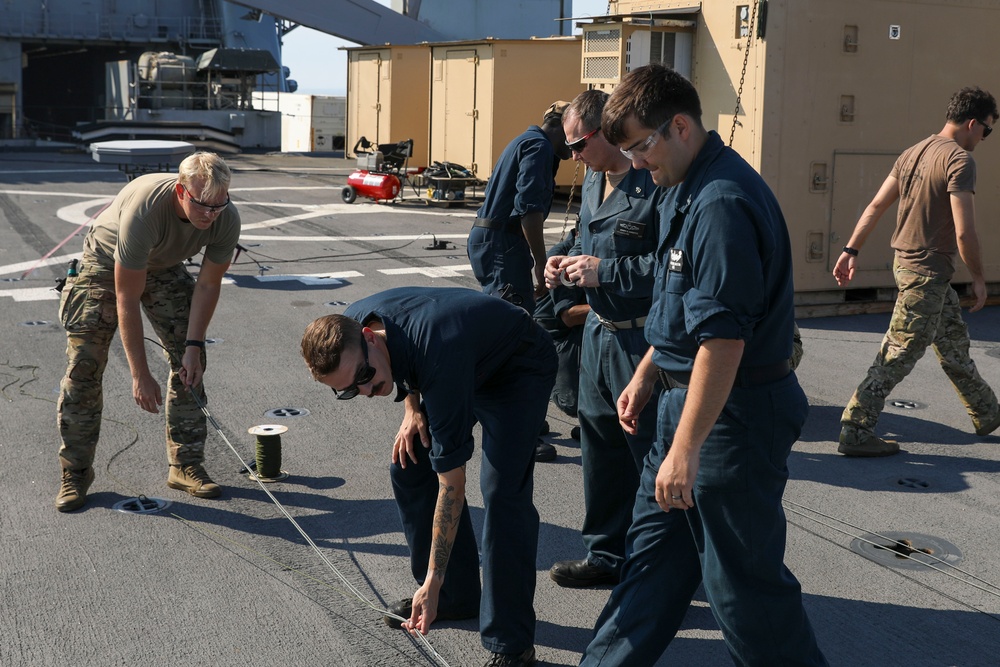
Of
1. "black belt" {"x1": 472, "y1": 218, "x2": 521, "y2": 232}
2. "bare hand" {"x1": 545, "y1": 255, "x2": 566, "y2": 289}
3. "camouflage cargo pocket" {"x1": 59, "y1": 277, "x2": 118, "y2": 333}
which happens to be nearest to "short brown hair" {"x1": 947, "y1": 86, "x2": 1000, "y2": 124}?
"black belt" {"x1": 472, "y1": 218, "x2": 521, "y2": 232}

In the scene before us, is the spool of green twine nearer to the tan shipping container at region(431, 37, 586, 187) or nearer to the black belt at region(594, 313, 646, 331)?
the black belt at region(594, 313, 646, 331)

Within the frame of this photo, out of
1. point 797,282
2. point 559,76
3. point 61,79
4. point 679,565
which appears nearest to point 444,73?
point 559,76

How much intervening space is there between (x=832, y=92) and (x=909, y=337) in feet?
13.5

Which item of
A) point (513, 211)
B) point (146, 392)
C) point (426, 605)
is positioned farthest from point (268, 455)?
point (426, 605)

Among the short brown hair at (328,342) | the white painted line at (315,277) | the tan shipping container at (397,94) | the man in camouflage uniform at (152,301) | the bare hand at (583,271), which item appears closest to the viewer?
the short brown hair at (328,342)

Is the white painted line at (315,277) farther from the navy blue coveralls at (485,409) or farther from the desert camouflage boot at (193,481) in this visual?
the navy blue coveralls at (485,409)

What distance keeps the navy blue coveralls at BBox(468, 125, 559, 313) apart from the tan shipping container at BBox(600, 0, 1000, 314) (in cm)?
404

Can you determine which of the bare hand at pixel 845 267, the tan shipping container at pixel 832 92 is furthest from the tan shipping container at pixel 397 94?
the bare hand at pixel 845 267

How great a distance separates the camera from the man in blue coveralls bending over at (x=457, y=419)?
315 cm

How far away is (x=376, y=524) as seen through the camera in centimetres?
494

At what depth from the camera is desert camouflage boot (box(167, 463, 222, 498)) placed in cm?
520

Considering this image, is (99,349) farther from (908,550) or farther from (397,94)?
(397,94)

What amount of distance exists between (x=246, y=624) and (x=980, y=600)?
9.59ft

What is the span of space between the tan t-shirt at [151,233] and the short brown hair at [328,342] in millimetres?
1888
